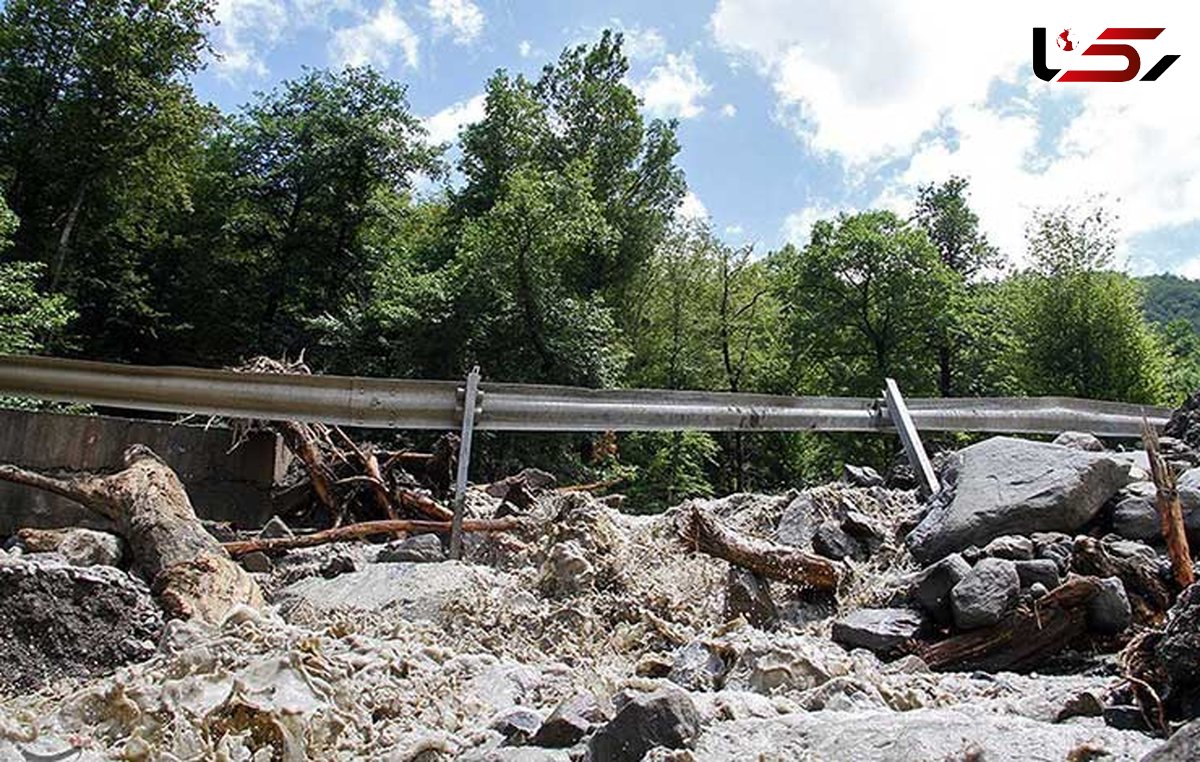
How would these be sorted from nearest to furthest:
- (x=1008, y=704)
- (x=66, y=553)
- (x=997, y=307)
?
(x=1008, y=704) < (x=66, y=553) < (x=997, y=307)

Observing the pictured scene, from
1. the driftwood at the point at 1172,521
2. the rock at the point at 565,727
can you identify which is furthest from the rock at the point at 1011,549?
the rock at the point at 565,727

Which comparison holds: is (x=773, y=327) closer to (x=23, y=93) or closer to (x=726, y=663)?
(x=23, y=93)

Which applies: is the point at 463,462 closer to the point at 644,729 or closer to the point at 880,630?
the point at 880,630

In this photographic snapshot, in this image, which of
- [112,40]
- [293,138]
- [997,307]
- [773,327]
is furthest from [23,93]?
[997,307]

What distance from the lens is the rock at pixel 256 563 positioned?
14.1 ft

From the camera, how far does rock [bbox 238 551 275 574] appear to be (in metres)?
4.31

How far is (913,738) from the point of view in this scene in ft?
6.01

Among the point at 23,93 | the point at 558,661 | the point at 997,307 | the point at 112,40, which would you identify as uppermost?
the point at 112,40

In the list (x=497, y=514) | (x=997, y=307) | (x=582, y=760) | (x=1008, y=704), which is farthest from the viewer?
(x=997, y=307)

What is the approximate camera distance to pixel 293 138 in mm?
20469

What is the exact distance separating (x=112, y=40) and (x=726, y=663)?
64.3 ft

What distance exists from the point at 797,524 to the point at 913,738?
8.78 feet

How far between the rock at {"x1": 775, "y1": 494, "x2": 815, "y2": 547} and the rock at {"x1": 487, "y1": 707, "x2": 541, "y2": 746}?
2379mm

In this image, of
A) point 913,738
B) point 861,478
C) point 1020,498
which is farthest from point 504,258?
point 913,738
